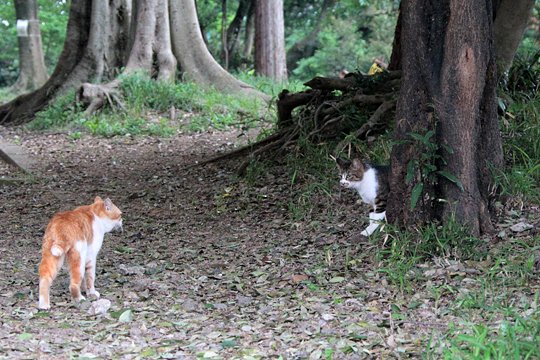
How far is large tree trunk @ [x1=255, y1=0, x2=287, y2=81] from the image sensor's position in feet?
66.1

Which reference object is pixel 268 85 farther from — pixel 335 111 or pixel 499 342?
pixel 499 342

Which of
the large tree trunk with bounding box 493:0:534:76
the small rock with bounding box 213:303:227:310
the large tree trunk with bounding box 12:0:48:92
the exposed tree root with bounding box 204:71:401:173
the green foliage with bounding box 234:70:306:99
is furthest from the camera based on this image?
the large tree trunk with bounding box 12:0:48:92

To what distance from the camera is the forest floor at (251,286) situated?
4.92 m

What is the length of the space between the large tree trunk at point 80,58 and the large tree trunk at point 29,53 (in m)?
8.10

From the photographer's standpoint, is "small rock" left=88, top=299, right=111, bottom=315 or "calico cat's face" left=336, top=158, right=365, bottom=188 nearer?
"small rock" left=88, top=299, right=111, bottom=315

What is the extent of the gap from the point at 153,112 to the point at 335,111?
226 inches

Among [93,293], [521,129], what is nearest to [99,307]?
[93,293]

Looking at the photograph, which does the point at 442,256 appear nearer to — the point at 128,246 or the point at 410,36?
the point at 410,36

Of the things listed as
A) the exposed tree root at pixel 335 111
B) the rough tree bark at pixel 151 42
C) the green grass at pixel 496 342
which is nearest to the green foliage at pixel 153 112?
the rough tree bark at pixel 151 42

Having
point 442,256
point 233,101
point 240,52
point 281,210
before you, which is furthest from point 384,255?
point 240,52

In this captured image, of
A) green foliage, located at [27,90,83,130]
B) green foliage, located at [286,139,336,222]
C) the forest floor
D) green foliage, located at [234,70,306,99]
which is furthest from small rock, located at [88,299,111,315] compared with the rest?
green foliage, located at [234,70,306,99]

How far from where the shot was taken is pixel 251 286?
6.33 meters

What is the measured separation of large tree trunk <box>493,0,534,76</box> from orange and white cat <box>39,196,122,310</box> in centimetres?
552

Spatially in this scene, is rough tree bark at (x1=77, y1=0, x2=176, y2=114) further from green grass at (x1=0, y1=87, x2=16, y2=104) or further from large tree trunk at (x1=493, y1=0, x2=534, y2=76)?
large tree trunk at (x1=493, y1=0, x2=534, y2=76)
